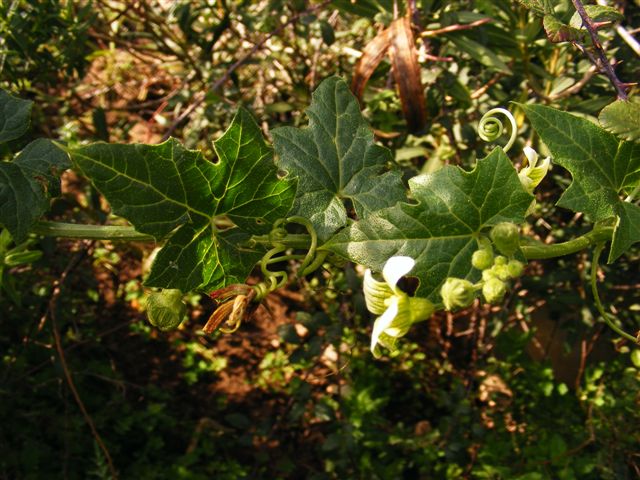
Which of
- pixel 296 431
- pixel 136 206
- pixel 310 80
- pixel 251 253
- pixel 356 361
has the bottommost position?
pixel 296 431

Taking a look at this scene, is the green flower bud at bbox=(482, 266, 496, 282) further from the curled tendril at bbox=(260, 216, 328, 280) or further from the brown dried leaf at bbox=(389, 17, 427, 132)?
the brown dried leaf at bbox=(389, 17, 427, 132)

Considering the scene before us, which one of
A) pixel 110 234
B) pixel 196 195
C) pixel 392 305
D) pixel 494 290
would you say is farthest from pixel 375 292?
pixel 110 234

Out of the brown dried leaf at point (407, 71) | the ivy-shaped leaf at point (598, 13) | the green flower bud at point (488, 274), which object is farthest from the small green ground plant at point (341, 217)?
the brown dried leaf at point (407, 71)

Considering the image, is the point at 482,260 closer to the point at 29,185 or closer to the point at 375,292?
the point at 375,292

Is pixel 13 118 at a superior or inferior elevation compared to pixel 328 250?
superior

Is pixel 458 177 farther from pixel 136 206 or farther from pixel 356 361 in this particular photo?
pixel 356 361

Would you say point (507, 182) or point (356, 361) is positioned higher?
point (507, 182)

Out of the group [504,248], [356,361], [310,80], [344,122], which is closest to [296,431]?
[356,361]

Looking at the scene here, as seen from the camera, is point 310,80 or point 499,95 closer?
point 499,95

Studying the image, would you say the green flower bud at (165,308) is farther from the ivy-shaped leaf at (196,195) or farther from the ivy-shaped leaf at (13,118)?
the ivy-shaped leaf at (13,118)
